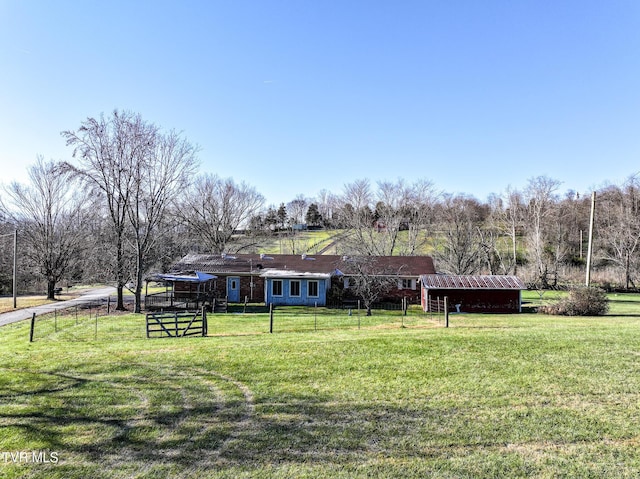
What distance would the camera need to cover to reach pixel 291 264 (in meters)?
32.7

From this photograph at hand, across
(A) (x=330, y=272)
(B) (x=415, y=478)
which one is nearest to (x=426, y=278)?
(A) (x=330, y=272)

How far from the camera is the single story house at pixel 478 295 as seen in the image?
27.2m

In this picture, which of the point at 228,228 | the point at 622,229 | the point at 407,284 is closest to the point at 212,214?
the point at 228,228

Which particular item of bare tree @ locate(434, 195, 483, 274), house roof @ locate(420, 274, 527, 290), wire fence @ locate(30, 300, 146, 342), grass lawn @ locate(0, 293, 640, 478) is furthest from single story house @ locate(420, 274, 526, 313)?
wire fence @ locate(30, 300, 146, 342)

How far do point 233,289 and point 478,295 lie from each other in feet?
58.5

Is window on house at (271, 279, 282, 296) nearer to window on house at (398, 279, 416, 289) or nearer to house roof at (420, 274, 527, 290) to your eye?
window on house at (398, 279, 416, 289)

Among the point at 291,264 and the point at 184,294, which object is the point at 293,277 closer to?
the point at 291,264

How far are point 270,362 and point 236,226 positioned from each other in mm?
Answer: 41482

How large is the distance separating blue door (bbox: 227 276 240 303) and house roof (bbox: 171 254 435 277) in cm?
58

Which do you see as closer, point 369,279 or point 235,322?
point 235,322

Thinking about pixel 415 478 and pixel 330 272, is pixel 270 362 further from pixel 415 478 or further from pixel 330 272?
pixel 330 272

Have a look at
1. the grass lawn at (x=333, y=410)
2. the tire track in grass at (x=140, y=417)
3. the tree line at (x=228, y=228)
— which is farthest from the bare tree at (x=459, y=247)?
the tire track in grass at (x=140, y=417)

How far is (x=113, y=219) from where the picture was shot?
86.9 feet

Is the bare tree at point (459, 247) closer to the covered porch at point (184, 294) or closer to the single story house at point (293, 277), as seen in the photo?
the single story house at point (293, 277)
